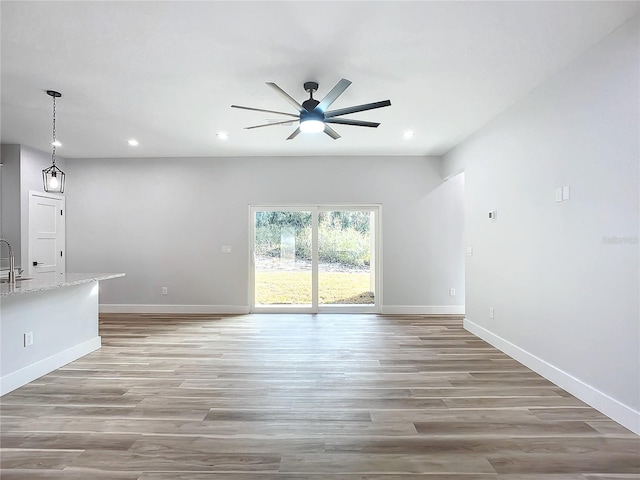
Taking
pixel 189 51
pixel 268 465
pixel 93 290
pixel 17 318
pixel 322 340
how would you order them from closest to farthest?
pixel 268 465
pixel 189 51
pixel 17 318
pixel 93 290
pixel 322 340

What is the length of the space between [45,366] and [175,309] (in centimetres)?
279

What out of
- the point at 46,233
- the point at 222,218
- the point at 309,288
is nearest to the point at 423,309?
the point at 309,288

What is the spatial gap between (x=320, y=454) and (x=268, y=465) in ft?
1.01

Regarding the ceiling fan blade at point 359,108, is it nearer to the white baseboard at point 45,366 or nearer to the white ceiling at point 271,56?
the white ceiling at point 271,56

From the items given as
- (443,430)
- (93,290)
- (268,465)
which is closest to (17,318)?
(93,290)

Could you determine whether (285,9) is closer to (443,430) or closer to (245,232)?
(443,430)

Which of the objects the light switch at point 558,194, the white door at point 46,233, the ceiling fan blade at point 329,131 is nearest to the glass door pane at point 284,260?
the ceiling fan blade at point 329,131

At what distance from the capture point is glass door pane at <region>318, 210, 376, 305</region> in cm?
608

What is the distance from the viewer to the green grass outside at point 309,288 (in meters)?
6.09

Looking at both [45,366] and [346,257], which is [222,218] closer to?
[346,257]

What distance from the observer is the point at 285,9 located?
217cm

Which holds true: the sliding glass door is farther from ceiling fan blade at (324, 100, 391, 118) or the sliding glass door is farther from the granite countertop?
ceiling fan blade at (324, 100, 391, 118)

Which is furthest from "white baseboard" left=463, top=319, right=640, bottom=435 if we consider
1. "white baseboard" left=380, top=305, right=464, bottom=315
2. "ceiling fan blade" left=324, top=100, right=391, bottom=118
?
"ceiling fan blade" left=324, top=100, right=391, bottom=118

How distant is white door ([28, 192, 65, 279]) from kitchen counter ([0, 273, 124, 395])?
2.26 meters
